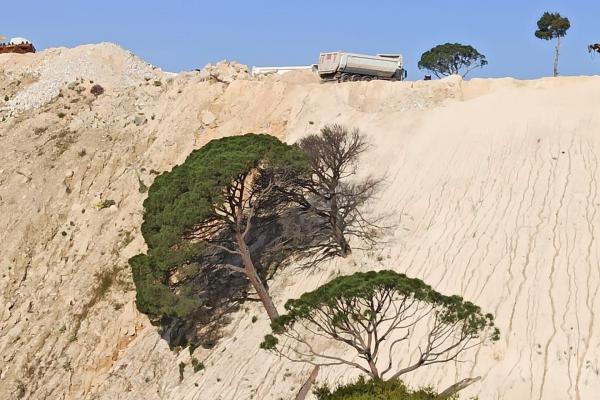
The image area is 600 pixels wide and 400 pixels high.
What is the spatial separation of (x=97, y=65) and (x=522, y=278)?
132 ft

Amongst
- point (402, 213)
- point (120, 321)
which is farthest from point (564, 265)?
point (120, 321)

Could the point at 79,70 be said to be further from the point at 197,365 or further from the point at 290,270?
the point at 197,365

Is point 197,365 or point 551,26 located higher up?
point 551,26

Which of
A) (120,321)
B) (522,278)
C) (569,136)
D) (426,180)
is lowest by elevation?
(120,321)

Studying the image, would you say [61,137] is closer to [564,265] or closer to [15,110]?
[15,110]

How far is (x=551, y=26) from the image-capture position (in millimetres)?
51281

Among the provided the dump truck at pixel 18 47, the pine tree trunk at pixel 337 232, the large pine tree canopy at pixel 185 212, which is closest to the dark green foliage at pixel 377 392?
the large pine tree canopy at pixel 185 212

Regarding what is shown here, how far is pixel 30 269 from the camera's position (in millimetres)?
41469

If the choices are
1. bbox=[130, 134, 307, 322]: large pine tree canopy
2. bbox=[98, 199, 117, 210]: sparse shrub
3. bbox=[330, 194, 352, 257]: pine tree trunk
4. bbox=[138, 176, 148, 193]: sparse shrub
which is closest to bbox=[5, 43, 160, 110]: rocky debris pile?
bbox=[138, 176, 148, 193]: sparse shrub

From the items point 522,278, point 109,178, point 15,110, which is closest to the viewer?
point 522,278


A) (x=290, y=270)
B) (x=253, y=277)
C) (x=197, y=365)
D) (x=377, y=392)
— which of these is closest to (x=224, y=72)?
(x=290, y=270)

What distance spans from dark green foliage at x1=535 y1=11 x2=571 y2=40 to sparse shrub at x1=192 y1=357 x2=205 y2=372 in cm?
3525

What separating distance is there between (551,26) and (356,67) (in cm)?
1465

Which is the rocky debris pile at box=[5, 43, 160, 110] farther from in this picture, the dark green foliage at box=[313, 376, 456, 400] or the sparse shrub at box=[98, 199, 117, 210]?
the dark green foliage at box=[313, 376, 456, 400]
